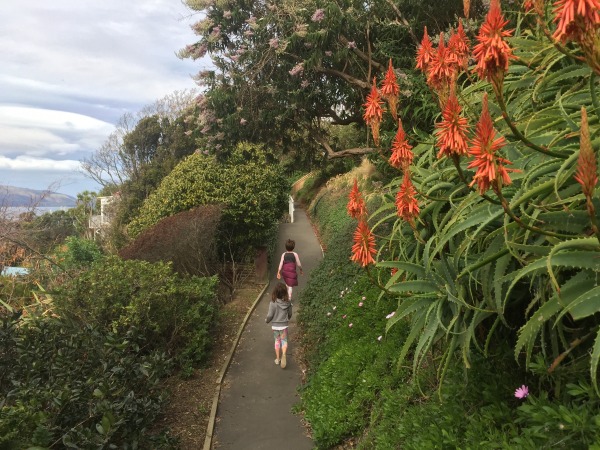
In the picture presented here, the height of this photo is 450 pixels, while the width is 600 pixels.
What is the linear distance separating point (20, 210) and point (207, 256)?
7.32m

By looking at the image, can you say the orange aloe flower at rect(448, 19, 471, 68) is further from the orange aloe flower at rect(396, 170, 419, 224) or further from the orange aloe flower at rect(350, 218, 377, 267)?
the orange aloe flower at rect(350, 218, 377, 267)

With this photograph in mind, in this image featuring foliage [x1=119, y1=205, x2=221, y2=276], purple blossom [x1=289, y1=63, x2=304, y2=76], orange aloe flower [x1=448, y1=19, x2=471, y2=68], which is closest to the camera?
orange aloe flower [x1=448, y1=19, x2=471, y2=68]

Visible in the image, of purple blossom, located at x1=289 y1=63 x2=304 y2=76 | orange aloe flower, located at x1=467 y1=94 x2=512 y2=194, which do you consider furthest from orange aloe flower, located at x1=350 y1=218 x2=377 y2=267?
purple blossom, located at x1=289 y1=63 x2=304 y2=76

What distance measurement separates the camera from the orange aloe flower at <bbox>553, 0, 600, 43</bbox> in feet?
4.11

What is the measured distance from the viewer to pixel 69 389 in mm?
3855

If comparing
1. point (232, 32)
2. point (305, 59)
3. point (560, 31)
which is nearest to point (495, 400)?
point (560, 31)

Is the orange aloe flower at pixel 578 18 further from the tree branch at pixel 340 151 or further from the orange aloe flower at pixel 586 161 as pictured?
the tree branch at pixel 340 151

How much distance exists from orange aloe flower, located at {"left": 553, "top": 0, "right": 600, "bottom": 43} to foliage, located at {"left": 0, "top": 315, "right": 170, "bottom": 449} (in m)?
3.86

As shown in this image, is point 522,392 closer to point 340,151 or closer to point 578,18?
point 578,18

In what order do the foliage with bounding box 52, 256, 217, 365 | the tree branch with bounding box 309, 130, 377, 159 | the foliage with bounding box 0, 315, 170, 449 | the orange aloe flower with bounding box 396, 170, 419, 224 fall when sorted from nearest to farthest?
the orange aloe flower with bounding box 396, 170, 419, 224, the foliage with bounding box 0, 315, 170, 449, the foliage with bounding box 52, 256, 217, 365, the tree branch with bounding box 309, 130, 377, 159

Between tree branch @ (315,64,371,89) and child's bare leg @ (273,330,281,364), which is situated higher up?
tree branch @ (315,64,371,89)

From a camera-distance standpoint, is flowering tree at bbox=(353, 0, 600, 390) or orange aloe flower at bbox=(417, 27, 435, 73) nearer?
flowering tree at bbox=(353, 0, 600, 390)

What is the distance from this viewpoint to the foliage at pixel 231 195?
1352 centimetres

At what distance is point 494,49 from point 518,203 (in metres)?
0.79
